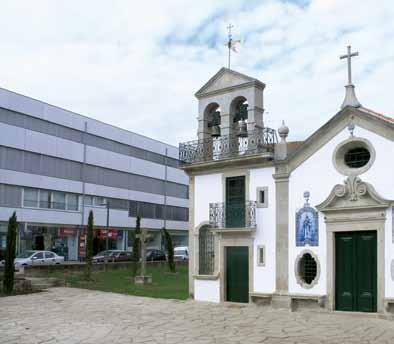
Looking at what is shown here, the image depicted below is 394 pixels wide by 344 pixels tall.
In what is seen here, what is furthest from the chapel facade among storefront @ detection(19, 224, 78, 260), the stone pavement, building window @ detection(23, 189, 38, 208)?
storefront @ detection(19, 224, 78, 260)

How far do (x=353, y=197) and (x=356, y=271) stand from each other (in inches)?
82.0

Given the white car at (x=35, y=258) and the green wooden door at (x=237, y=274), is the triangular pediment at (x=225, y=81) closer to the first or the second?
the green wooden door at (x=237, y=274)

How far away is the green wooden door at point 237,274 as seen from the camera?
19.1m

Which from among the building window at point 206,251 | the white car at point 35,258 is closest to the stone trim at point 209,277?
the building window at point 206,251

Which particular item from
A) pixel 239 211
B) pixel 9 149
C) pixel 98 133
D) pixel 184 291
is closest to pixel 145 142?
pixel 98 133

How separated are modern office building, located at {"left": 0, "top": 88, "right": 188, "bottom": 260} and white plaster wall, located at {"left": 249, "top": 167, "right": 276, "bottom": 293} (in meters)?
29.2

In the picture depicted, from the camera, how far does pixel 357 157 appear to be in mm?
17078

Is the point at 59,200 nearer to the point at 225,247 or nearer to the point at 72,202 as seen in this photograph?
the point at 72,202

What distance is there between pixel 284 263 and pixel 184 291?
21.9ft

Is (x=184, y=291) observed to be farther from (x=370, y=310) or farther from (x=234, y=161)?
(x=370, y=310)

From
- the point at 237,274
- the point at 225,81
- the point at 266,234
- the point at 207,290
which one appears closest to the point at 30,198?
the point at 207,290

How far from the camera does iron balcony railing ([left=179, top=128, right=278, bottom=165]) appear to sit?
1916 cm

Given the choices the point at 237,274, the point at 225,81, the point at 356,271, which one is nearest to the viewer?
the point at 356,271

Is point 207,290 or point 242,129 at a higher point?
point 242,129
